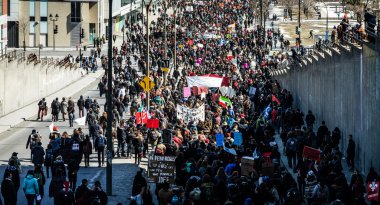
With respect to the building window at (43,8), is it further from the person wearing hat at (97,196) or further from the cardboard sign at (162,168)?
the person wearing hat at (97,196)

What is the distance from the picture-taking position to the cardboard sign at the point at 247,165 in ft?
98.1

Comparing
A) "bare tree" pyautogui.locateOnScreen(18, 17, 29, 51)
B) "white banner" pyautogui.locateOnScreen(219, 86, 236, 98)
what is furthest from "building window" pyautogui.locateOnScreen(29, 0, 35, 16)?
"white banner" pyautogui.locateOnScreen(219, 86, 236, 98)

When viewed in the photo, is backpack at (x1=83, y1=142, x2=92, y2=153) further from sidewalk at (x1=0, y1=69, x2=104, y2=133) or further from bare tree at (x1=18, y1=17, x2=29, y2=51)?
bare tree at (x1=18, y1=17, x2=29, y2=51)

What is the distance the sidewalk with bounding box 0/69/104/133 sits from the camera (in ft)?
173

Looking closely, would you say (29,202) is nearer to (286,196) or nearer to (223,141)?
(286,196)

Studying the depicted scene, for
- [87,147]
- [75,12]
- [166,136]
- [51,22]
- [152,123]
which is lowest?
[87,147]

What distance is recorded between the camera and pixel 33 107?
5997 centimetres

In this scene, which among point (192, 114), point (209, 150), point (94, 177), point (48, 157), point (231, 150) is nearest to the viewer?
point (209, 150)

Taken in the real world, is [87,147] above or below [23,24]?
below

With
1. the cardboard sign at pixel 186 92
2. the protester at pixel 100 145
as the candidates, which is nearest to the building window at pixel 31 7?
the cardboard sign at pixel 186 92

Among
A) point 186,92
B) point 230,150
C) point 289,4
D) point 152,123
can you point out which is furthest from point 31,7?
point 230,150

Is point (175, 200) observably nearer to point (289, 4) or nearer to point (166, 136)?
point (166, 136)

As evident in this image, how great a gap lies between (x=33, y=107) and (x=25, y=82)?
2416mm

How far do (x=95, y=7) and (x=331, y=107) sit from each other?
7415 centimetres
